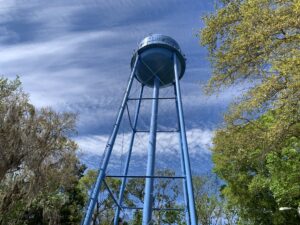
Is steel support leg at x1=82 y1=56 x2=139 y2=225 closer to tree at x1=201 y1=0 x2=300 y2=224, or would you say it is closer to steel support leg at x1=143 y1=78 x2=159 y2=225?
steel support leg at x1=143 y1=78 x2=159 y2=225

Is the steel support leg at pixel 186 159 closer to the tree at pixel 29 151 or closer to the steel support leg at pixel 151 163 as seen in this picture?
the steel support leg at pixel 151 163

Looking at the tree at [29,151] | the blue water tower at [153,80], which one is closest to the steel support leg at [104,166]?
the blue water tower at [153,80]

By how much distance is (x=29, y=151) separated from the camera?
1844 cm

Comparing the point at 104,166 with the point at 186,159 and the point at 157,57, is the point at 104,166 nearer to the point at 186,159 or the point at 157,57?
the point at 186,159

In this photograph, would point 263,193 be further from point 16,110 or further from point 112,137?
point 16,110

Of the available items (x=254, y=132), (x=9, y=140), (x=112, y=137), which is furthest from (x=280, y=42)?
(x=9, y=140)

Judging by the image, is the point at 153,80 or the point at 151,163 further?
the point at 153,80

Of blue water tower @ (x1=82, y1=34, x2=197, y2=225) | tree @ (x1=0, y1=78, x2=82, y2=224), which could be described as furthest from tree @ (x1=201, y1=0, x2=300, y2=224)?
tree @ (x1=0, y1=78, x2=82, y2=224)

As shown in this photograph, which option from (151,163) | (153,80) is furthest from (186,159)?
(153,80)

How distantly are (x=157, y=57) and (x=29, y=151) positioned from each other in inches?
322

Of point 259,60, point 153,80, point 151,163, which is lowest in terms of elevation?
point 259,60

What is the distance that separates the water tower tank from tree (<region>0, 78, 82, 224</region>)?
16.8ft

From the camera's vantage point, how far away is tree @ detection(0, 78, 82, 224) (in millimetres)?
18000

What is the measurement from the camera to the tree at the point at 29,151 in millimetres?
18000
